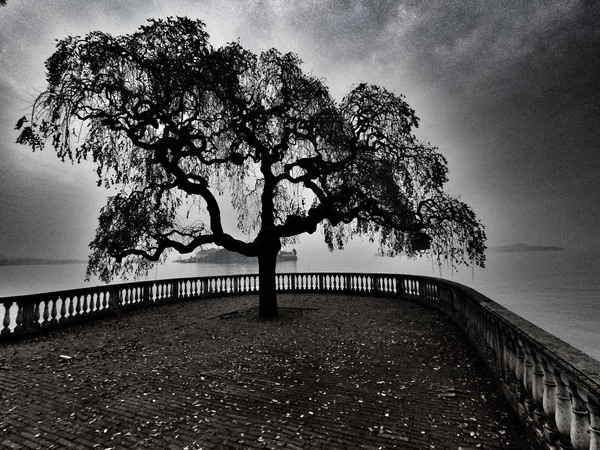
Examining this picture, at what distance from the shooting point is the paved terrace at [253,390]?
3.94 m

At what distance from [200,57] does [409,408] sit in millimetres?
10075

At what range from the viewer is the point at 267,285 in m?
12.1

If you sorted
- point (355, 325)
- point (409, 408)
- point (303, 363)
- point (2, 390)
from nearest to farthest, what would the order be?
point (409, 408), point (2, 390), point (303, 363), point (355, 325)

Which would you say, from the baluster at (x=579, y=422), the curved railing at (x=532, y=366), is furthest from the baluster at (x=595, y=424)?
the baluster at (x=579, y=422)

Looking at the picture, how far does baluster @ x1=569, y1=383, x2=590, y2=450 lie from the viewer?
2.66 metres

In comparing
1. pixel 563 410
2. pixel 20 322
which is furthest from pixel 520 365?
pixel 20 322

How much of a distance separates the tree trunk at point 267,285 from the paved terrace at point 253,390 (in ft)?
6.45

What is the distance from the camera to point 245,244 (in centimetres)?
1204

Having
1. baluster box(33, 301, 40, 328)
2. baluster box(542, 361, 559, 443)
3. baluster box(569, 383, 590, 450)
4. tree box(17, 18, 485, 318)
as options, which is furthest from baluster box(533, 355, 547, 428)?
baluster box(33, 301, 40, 328)

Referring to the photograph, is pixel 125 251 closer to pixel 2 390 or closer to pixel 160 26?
pixel 2 390

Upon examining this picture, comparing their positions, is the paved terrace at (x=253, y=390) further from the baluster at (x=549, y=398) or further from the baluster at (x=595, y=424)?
the baluster at (x=595, y=424)

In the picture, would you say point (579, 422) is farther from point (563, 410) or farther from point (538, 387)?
point (538, 387)

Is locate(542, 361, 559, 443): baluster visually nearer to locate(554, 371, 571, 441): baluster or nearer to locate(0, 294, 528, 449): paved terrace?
locate(554, 371, 571, 441): baluster

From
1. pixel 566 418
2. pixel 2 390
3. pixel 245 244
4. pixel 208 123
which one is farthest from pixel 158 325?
pixel 566 418
